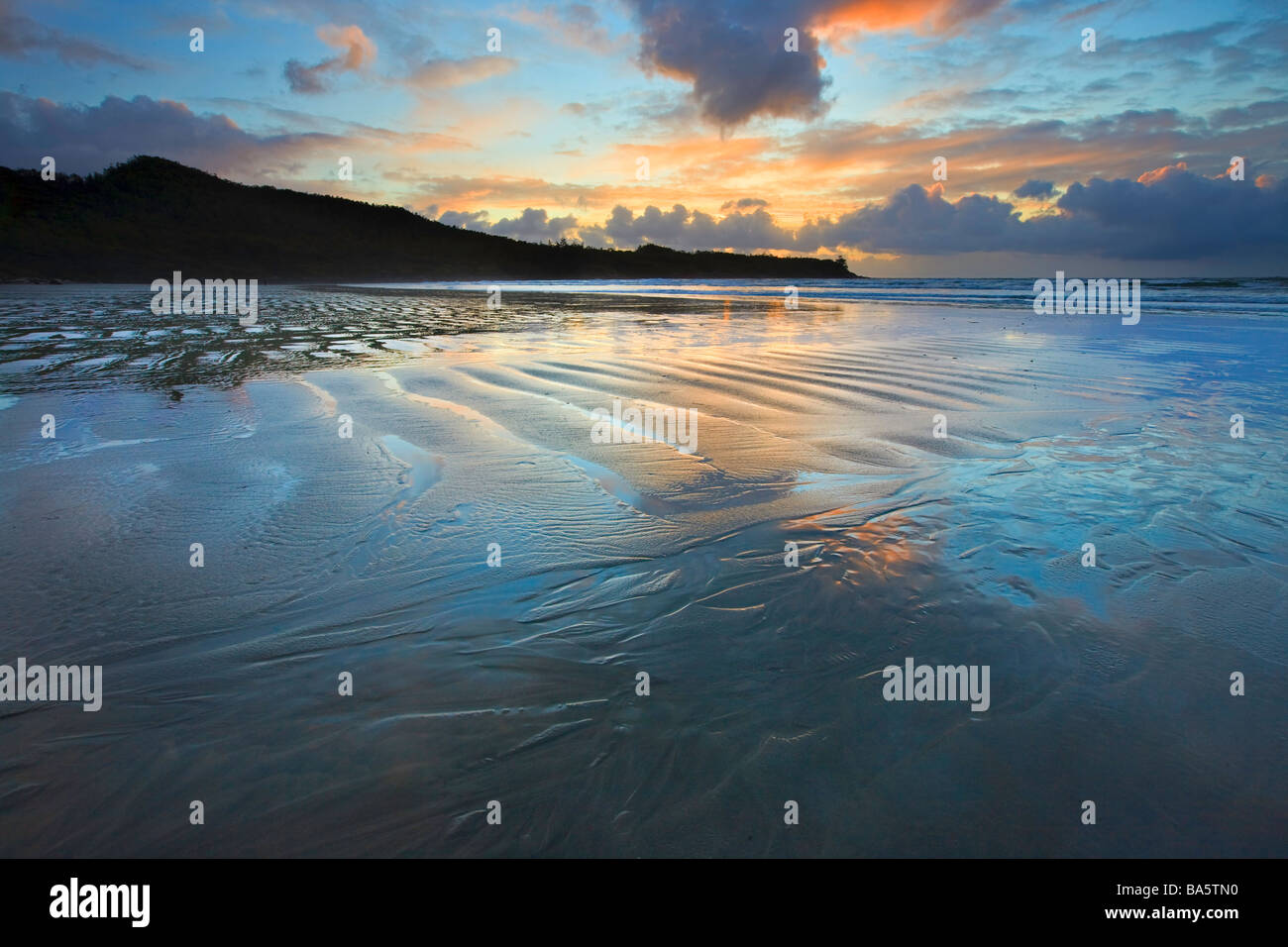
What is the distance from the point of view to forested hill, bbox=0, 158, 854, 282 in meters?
55.4

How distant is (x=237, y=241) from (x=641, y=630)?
290 ft

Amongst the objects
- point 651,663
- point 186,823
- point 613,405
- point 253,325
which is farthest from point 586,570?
point 253,325

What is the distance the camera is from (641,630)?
2.72 m

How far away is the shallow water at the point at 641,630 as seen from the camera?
1809 millimetres

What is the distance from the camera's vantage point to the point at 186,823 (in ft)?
5.81

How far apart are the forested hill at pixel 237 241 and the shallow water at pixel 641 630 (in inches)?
2177

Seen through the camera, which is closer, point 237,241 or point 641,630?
point 641,630

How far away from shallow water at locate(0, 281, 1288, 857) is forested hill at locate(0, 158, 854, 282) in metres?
55.3
